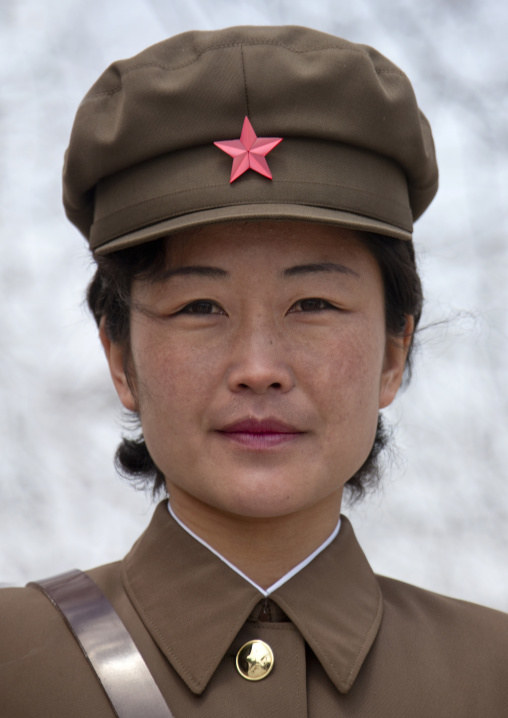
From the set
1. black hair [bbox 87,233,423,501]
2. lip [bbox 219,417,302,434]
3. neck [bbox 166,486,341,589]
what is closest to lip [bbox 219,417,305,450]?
lip [bbox 219,417,302,434]

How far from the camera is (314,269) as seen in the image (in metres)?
1.46

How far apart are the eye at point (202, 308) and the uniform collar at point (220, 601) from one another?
0.38 m

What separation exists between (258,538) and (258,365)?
0.34 meters

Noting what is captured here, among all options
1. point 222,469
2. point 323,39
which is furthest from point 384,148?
point 222,469

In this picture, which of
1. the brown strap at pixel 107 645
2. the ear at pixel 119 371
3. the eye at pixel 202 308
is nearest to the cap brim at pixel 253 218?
the eye at pixel 202 308

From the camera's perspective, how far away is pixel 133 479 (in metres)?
2.03

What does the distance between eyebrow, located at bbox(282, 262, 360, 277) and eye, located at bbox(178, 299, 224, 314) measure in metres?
0.12

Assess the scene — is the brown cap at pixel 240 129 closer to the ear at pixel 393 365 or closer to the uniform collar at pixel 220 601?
the ear at pixel 393 365

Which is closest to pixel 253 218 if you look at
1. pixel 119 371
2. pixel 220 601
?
pixel 119 371

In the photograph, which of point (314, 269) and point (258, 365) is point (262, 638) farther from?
point (314, 269)

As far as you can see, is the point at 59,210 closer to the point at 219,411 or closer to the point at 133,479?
the point at 133,479

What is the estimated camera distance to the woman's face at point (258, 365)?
1.42 m

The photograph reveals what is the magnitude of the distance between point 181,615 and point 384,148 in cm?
82

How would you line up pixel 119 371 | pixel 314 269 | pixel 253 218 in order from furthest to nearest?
pixel 119 371 < pixel 314 269 < pixel 253 218
